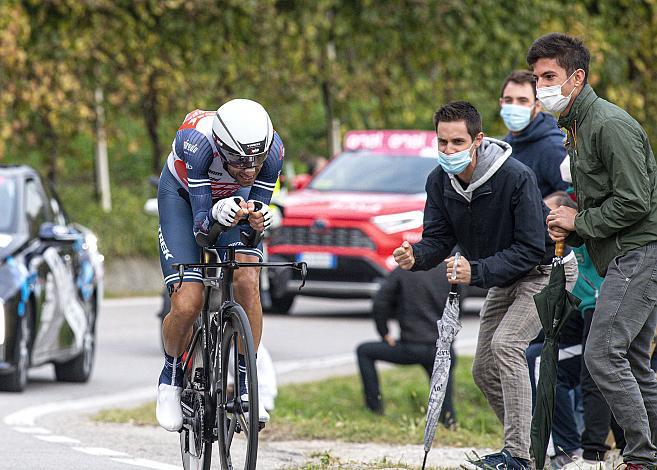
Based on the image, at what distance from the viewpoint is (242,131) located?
6629mm

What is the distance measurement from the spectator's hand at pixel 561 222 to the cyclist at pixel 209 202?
1.30 meters

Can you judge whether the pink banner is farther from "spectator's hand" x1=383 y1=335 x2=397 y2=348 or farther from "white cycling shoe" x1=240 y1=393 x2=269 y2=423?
"white cycling shoe" x1=240 y1=393 x2=269 y2=423

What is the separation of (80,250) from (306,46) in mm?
11187

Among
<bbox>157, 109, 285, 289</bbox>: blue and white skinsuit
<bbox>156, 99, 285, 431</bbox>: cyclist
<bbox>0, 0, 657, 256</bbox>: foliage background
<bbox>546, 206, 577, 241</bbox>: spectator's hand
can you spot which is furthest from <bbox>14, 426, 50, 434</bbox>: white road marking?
<bbox>0, 0, 657, 256</bbox>: foliage background

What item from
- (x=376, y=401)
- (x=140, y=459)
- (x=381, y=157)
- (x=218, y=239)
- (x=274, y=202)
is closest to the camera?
(x=218, y=239)

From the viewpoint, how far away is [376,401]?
1175 centimetres

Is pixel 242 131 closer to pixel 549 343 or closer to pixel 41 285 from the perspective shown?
pixel 549 343

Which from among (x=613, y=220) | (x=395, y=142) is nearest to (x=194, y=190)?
(x=613, y=220)

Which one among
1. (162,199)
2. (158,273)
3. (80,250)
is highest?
(162,199)

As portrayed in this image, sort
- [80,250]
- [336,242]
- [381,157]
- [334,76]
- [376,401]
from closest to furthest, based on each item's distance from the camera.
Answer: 1. [376,401]
2. [80,250]
3. [336,242]
4. [381,157]
5. [334,76]

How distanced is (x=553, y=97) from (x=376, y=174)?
1163 centimetres

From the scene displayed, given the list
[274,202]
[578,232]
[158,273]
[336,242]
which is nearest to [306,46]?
[158,273]

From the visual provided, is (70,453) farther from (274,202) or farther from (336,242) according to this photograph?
(336,242)

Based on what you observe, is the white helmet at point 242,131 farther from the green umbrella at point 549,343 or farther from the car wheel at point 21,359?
the car wheel at point 21,359
